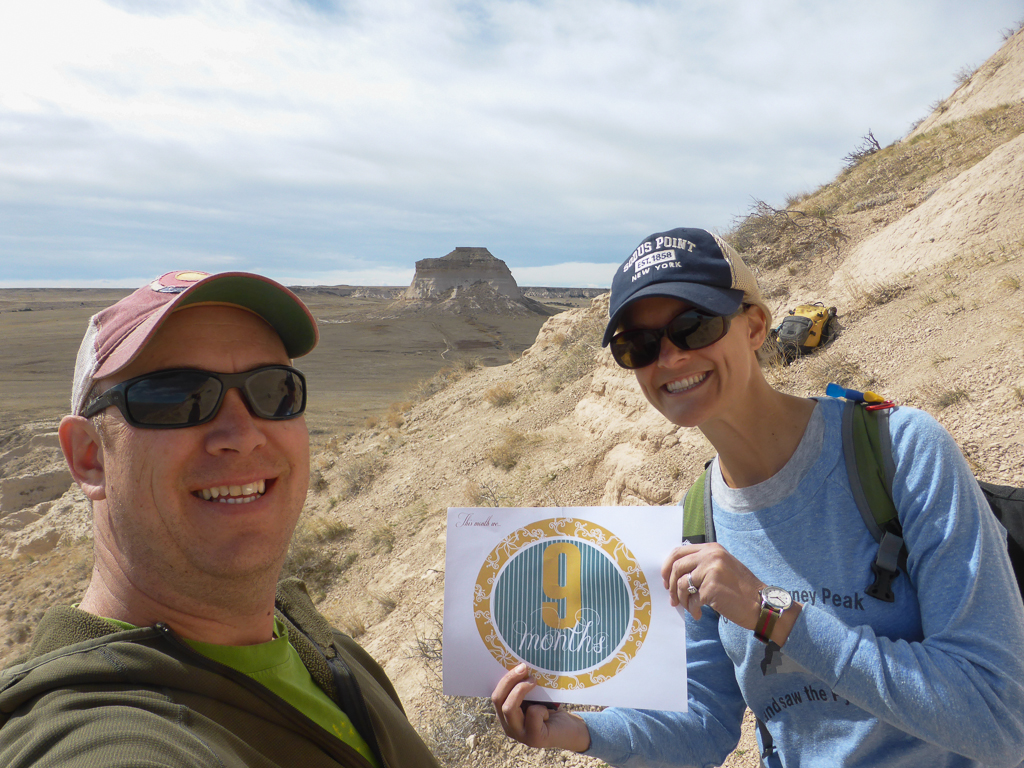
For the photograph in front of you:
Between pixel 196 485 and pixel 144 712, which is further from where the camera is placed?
pixel 196 485

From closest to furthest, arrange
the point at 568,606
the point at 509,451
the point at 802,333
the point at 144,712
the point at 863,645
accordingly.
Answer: the point at 144,712 < the point at 863,645 < the point at 568,606 < the point at 802,333 < the point at 509,451

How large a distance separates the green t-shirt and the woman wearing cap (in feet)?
1.35

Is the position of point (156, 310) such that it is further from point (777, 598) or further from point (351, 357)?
point (351, 357)

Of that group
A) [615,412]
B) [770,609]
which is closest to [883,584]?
[770,609]

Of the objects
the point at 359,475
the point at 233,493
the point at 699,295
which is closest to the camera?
the point at 233,493

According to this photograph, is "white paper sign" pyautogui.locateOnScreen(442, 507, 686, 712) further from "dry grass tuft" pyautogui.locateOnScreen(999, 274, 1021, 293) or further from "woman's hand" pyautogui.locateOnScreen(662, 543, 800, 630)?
"dry grass tuft" pyautogui.locateOnScreen(999, 274, 1021, 293)

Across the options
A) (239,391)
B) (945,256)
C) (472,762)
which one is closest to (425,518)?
(472,762)

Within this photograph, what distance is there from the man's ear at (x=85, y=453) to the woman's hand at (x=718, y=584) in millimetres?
1396

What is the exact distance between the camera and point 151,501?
137 cm

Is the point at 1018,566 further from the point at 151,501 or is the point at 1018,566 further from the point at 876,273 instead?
the point at 876,273

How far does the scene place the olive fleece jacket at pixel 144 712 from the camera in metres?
1.00

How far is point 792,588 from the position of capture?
1.51 metres

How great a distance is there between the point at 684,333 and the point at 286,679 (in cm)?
138

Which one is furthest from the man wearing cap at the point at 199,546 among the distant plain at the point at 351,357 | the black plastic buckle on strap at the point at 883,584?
the distant plain at the point at 351,357
